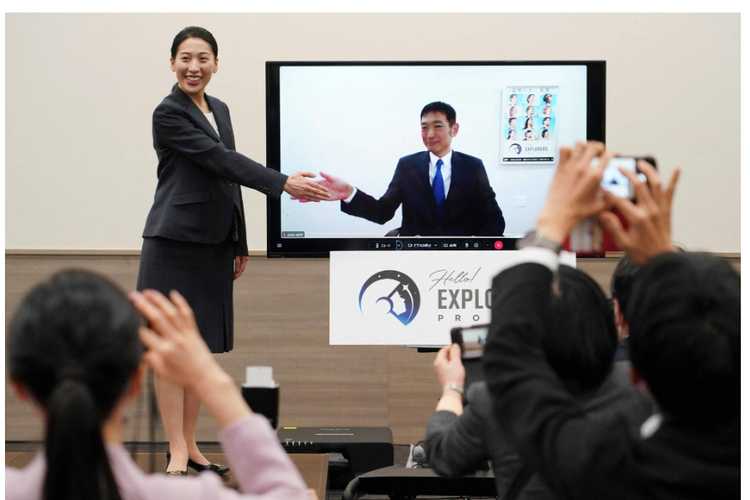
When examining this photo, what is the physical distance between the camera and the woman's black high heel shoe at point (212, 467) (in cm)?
246

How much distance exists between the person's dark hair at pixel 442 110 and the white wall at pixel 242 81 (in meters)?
1.18

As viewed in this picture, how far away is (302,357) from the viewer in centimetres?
367

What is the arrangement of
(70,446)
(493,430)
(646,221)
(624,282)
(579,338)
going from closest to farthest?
(70,446) < (646,221) < (579,338) < (493,430) < (624,282)

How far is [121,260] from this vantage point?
3.61 meters

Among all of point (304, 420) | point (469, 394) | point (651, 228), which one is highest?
point (651, 228)

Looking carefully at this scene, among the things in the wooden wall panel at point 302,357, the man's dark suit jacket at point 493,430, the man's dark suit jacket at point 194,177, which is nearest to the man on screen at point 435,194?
the man's dark suit jacket at point 194,177

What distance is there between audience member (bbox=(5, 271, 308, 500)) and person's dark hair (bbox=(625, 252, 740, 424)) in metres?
0.38

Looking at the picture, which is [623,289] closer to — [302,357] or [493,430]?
[493,430]

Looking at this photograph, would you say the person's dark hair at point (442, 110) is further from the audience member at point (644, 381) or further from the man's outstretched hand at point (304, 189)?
the audience member at point (644, 381)

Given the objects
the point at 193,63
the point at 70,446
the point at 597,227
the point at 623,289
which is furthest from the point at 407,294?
the point at 70,446

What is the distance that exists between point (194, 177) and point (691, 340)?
2.05m

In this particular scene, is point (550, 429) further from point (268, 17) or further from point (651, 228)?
point (268, 17)

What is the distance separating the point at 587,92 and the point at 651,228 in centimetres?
173

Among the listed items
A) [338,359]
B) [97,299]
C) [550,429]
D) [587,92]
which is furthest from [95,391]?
[338,359]
